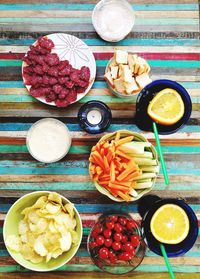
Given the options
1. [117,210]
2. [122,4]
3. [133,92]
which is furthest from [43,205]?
[122,4]

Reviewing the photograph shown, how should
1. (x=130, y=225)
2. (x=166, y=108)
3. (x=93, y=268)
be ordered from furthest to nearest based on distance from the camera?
1. (x=93, y=268)
2. (x=130, y=225)
3. (x=166, y=108)

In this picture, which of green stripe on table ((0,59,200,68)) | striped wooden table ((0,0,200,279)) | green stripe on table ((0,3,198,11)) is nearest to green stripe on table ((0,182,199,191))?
striped wooden table ((0,0,200,279))

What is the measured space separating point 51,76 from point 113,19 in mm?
338

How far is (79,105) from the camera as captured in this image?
183 cm

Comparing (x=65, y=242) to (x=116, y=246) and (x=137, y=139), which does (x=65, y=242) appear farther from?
(x=137, y=139)

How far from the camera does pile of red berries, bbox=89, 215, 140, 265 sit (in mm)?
1652

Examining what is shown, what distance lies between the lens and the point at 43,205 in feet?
5.52

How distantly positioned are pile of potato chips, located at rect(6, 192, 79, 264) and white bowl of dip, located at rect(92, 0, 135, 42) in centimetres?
66

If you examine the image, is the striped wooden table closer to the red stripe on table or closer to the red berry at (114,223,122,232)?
the red stripe on table

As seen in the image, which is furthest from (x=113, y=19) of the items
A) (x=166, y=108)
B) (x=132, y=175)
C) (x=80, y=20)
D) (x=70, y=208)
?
→ (x=70, y=208)

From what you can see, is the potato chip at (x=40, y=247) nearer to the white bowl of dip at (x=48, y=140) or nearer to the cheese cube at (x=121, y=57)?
the white bowl of dip at (x=48, y=140)

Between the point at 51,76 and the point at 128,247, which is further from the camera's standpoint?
the point at 51,76

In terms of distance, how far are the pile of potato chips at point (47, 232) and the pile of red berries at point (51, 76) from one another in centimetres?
38

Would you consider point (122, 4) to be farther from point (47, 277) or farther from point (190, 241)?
point (47, 277)
